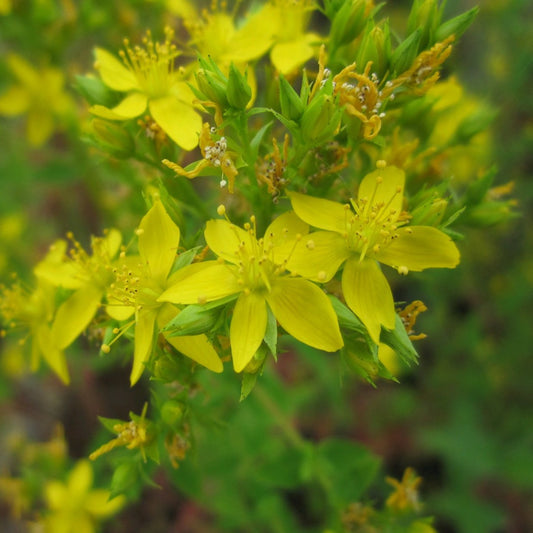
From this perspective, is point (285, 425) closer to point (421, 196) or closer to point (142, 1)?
point (421, 196)

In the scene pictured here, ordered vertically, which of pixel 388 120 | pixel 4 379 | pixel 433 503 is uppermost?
pixel 388 120

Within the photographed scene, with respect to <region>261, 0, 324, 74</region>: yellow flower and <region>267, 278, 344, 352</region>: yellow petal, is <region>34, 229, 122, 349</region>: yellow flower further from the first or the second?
<region>261, 0, 324, 74</region>: yellow flower

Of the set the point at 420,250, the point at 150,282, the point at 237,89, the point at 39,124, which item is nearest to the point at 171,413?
the point at 150,282

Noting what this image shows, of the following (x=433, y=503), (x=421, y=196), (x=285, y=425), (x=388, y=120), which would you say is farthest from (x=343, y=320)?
(x=433, y=503)

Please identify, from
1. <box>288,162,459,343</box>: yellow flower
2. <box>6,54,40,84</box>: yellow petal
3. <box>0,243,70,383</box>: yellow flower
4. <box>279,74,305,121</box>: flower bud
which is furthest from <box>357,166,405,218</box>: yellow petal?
<box>6,54,40,84</box>: yellow petal

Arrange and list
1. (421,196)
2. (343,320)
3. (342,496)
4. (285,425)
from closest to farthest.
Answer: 1. (343,320)
2. (421,196)
3. (342,496)
4. (285,425)

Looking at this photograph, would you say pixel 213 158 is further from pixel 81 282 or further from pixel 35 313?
pixel 35 313

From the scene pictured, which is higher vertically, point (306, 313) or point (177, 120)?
point (177, 120)
